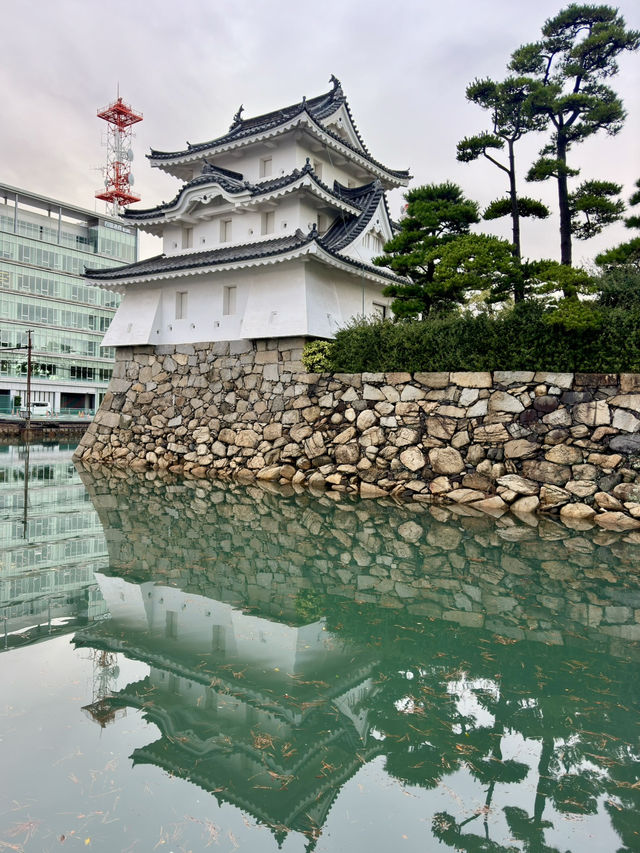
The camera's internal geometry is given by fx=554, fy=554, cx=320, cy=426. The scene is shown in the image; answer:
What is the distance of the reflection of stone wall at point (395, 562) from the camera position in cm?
477

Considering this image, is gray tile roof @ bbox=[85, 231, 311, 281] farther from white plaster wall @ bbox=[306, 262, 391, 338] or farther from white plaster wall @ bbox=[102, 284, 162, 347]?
white plaster wall @ bbox=[306, 262, 391, 338]

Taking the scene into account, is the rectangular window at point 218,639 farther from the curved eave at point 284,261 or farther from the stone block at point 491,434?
the curved eave at point 284,261

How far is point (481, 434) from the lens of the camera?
1073 centimetres

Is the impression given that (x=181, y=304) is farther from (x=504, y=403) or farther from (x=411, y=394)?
(x=504, y=403)

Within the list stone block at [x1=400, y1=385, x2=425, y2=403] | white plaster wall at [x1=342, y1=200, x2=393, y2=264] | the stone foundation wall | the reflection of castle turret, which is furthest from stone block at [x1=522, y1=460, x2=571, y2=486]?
white plaster wall at [x1=342, y1=200, x2=393, y2=264]

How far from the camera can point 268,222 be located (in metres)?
15.6

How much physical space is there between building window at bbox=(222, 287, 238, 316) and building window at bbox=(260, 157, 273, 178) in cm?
374

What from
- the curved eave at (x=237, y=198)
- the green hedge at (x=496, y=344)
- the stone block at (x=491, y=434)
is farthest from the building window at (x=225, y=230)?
the stone block at (x=491, y=434)

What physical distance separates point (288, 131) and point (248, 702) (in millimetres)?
15413

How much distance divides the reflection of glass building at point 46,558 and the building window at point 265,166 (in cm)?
1038

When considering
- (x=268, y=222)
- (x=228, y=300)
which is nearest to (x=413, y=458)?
(x=228, y=300)

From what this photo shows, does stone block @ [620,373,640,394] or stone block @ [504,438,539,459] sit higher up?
stone block @ [620,373,640,394]

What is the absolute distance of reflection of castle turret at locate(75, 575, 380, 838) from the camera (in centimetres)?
247

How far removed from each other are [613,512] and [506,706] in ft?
23.1
